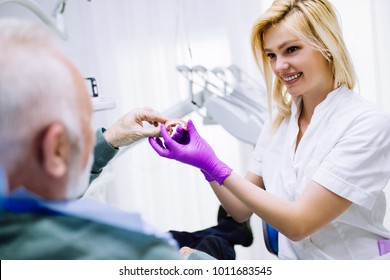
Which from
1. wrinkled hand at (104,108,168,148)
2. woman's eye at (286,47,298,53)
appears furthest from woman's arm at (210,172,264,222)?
woman's eye at (286,47,298,53)

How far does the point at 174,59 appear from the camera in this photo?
Answer: 5.92 feet

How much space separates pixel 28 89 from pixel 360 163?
0.84 meters

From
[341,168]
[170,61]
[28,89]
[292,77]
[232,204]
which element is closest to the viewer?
[28,89]

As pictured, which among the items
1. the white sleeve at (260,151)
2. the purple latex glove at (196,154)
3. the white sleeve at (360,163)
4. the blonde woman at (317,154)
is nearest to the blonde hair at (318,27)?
the blonde woman at (317,154)

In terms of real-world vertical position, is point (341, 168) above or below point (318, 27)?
below

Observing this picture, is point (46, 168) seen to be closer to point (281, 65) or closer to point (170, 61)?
point (281, 65)

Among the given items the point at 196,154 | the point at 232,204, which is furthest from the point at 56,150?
the point at 232,204

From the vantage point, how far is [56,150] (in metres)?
0.51

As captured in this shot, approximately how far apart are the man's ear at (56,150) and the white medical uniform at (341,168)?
0.71m

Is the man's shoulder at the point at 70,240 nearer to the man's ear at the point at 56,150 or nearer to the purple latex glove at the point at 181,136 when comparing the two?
the man's ear at the point at 56,150

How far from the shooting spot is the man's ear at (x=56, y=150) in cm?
50
